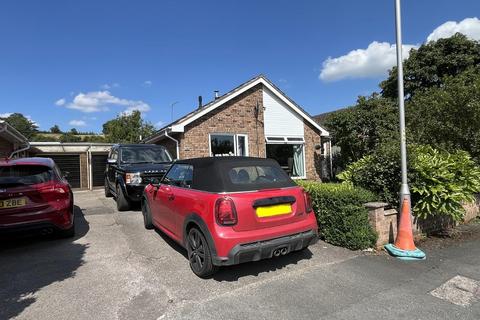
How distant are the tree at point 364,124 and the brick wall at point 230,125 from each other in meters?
4.24

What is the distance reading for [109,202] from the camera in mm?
10188

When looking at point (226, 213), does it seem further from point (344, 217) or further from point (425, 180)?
Answer: point (425, 180)

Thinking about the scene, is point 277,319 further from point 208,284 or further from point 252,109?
point 252,109

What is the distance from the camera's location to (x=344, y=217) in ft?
Result: 17.5

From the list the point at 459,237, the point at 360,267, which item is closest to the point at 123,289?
the point at 360,267

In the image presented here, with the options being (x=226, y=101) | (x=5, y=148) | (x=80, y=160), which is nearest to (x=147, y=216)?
(x=226, y=101)

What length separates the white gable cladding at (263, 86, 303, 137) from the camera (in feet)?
48.5

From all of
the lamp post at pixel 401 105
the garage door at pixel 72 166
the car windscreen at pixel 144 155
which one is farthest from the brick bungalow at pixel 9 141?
the lamp post at pixel 401 105

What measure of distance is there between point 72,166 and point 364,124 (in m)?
14.4

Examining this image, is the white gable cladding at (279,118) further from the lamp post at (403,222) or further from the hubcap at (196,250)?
the hubcap at (196,250)

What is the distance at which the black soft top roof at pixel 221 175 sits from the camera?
3988 mm

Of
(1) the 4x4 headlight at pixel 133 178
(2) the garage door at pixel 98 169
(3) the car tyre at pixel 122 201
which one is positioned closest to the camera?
(1) the 4x4 headlight at pixel 133 178

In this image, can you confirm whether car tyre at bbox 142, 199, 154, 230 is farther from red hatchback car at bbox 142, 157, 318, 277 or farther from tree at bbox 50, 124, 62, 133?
tree at bbox 50, 124, 62, 133

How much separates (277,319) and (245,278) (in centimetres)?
103
